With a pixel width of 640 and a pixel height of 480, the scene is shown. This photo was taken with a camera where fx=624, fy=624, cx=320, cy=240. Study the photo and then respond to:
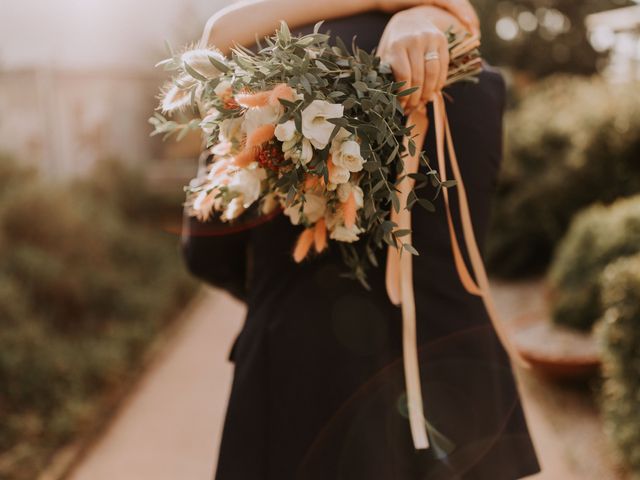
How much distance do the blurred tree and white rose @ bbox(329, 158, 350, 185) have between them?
22750 millimetres

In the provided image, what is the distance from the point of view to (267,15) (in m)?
1.30

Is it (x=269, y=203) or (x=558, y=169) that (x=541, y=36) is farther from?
(x=269, y=203)

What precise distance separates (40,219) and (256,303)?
452 centimetres

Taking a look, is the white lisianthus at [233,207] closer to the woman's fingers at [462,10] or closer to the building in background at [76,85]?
the woman's fingers at [462,10]

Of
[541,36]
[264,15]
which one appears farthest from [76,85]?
[541,36]

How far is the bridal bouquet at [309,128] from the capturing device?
108 centimetres

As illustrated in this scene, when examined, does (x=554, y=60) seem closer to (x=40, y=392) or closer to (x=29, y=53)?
(x=29, y=53)

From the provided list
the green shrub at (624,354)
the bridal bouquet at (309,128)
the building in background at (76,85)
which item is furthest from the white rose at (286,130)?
the building in background at (76,85)

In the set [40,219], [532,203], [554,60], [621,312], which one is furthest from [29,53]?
[554,60]

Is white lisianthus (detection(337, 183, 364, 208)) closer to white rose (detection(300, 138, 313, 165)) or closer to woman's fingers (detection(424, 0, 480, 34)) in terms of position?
white rose (detection(300, 138, 313, 165))

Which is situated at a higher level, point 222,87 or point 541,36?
point 541,36

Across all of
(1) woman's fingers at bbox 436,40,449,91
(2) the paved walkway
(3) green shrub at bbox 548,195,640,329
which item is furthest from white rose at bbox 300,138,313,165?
(3) green shrub at bbox 548,195,640,329

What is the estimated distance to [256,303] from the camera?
4.85ft

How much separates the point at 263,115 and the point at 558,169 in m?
5.78
